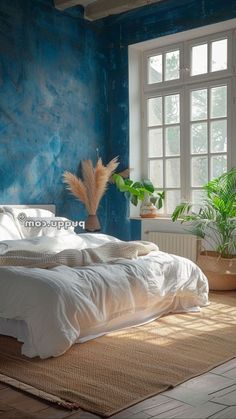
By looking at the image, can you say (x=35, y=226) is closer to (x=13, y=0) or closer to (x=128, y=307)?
(x=128, y=307)

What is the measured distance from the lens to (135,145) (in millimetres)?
6207

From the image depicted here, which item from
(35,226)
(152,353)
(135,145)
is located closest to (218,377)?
(152,353)

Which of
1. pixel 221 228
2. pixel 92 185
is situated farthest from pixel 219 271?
pixel 92 185

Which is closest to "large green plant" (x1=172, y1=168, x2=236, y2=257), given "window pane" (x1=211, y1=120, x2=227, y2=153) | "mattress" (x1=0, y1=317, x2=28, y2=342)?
"window pane" (x1=211, y1=120, x2=227, y2=153)

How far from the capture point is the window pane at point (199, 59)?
18.5 feet

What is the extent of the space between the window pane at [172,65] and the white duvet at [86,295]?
281 centimetres

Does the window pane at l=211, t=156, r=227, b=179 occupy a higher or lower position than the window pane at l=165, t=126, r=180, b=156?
lower

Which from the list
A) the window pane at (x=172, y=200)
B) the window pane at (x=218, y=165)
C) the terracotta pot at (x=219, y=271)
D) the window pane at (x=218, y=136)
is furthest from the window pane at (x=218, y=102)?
the terracotta pot at (x=219, y=271)

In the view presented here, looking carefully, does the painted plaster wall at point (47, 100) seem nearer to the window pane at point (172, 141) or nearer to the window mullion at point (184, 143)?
the window pane at point (172, 141)

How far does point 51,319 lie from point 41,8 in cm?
392

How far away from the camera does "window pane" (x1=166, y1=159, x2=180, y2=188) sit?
5.93 metres

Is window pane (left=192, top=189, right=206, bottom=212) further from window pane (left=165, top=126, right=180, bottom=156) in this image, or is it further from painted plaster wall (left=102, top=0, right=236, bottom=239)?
painted plaster wall (left=102, top=0, right=236, bottom=239)

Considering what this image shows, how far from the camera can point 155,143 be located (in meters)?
6.18

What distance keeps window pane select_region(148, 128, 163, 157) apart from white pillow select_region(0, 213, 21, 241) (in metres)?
2.30
